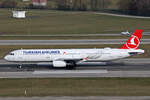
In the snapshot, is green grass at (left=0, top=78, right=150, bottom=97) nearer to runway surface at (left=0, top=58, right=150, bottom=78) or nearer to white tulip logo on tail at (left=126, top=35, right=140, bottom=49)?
runway surface at (left=0, top=58, right=150, bottom=78)

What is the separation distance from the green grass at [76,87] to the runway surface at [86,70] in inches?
123

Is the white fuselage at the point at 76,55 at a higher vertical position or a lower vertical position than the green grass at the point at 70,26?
higher

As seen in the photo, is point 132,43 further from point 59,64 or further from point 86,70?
point 59,64

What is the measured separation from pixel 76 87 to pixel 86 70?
34.7 feet

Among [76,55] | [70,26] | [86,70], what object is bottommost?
[86,70]

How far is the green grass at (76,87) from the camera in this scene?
3391 cm

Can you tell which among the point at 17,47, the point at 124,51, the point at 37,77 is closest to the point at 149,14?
the point at 17,47

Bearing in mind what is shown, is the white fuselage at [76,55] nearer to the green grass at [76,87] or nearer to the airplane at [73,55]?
the airplane at [73,55]

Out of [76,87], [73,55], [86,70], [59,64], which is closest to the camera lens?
[76,87]

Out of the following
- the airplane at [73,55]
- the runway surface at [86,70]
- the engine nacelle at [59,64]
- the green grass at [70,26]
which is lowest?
the runway surface at [86,70]

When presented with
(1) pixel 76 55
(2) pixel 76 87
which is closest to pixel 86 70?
(1) pixel 76 55

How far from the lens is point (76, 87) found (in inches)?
1453

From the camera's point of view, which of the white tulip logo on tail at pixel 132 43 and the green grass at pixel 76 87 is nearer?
the green grass at pixel 76 87

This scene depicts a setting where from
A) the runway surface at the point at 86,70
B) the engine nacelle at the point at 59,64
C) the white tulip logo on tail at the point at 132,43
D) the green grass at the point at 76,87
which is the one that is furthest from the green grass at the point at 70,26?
the green grass at the point at 76,87
